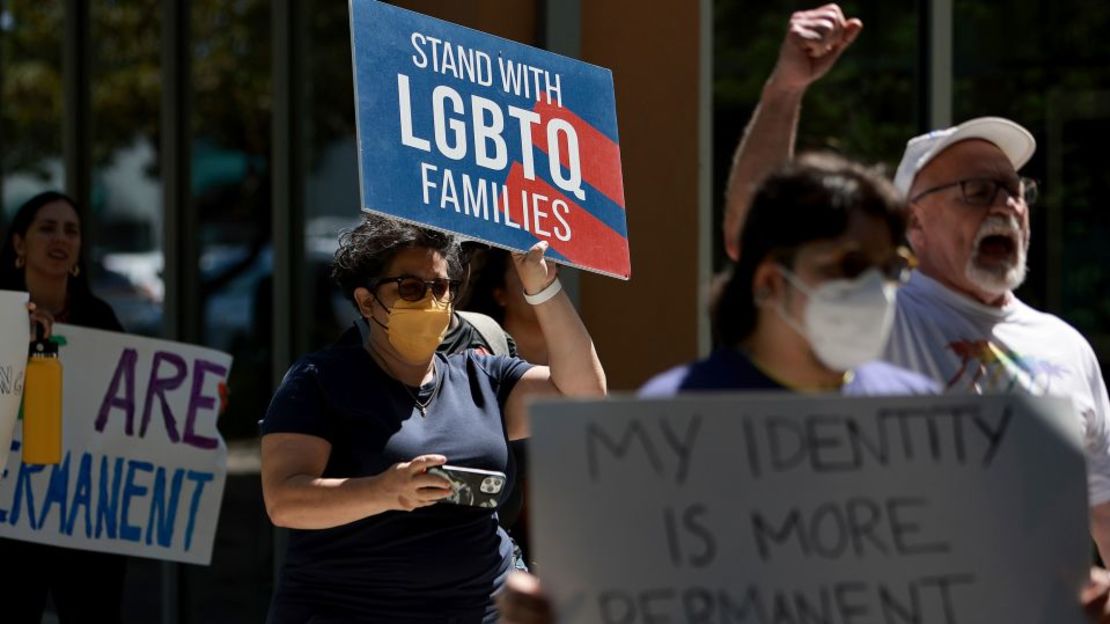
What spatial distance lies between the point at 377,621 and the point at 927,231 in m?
1.38

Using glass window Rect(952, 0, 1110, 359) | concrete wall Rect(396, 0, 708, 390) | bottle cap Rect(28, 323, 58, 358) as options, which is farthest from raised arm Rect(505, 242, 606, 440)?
glass window Rect(952, 0, 1110, 359)

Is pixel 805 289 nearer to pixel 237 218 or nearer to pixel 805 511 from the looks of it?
pixel 805 511

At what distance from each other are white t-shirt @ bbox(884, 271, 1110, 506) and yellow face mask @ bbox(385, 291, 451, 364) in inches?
38.9

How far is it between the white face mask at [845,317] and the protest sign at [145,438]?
3.62 m

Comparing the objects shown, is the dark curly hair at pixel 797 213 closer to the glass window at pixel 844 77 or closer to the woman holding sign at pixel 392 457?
the woman holding sign at pixel 392 457

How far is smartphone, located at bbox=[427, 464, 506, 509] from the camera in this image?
3.46 meters

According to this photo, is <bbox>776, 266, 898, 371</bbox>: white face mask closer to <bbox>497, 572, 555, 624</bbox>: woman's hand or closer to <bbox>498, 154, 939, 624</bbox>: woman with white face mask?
<bbox>498, 154, 939, 624</bbox>: woman with white face mask

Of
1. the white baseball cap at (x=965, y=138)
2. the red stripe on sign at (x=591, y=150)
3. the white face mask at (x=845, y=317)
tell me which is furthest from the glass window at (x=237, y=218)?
the white face mask at (x=845, y=317)

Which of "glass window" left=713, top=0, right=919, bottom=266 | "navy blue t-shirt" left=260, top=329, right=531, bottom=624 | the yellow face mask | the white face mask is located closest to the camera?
the white face mask

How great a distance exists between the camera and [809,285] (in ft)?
8.55

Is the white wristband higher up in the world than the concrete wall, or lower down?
lower down

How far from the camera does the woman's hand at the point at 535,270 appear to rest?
392 centimetres

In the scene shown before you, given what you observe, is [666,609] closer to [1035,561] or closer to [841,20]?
[1035,561]

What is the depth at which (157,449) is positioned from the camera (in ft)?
19.4
